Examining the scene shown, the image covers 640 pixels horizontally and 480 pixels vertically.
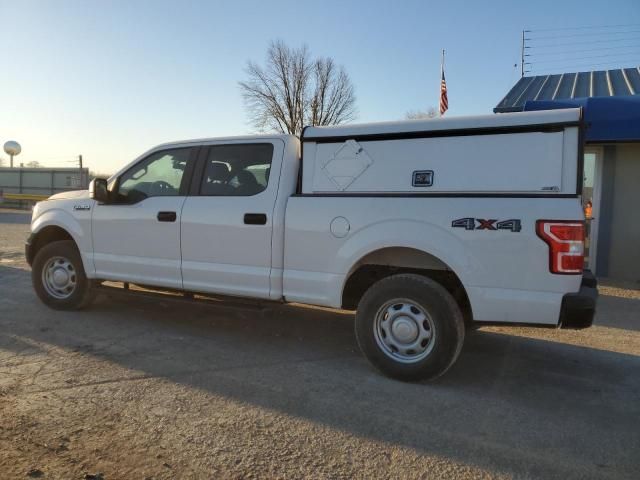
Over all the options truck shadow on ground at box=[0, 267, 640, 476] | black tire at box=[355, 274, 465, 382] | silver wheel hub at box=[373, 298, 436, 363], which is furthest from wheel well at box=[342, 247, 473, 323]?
truck shadow on ground at box=[0, 267, 640, 476]

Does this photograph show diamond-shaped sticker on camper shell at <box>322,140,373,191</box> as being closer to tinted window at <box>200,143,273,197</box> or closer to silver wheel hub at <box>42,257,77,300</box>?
tinted window at <box>200,143,273,197</box>

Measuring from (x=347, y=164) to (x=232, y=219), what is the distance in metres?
1.20

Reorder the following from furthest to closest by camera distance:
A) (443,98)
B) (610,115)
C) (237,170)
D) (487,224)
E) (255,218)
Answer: (443,98), (610,115), (237,170), (255,218), (487,224)

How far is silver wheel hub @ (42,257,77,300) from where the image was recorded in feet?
18.7

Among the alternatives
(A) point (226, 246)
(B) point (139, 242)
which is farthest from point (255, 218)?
(B) point (139, 242)

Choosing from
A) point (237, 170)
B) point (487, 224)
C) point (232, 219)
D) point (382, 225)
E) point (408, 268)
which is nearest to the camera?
point (487, 224)

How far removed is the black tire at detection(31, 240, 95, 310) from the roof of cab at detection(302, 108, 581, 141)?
3.11 metres

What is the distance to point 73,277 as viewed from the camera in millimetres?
5715

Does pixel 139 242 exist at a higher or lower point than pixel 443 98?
lower

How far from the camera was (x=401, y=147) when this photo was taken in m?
4.00

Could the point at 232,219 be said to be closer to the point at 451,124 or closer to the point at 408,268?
the point at 408,268

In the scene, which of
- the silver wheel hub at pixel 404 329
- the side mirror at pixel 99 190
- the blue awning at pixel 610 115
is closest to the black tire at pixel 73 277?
the side mirror at pixel 99 190

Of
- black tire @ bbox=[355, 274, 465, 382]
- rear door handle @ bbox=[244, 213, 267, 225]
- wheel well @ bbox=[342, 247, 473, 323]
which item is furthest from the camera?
rear door handle @ bbox=[244, 213, 267, 225]

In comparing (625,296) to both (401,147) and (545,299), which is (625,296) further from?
(401,147)
